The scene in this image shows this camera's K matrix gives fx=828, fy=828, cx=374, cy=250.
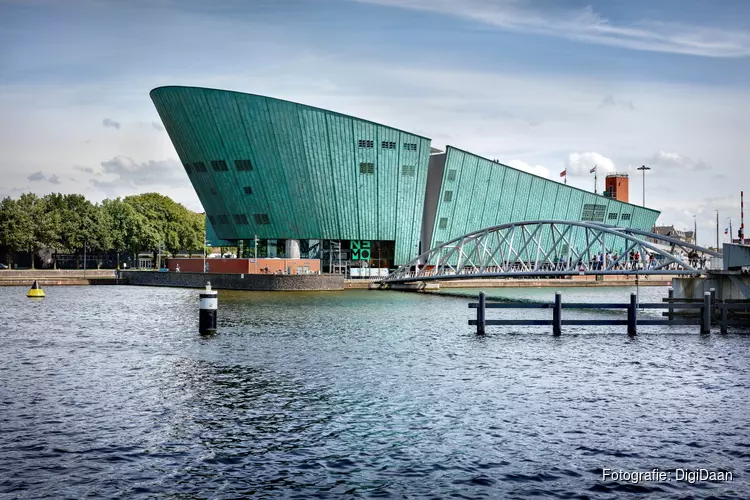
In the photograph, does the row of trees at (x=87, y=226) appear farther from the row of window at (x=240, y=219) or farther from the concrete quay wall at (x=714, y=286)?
the concrete quay wall at (x=714, y=286)

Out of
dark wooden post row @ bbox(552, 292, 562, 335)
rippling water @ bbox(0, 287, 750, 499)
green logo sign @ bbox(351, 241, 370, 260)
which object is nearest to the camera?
rippling water @ bbox(0, 287, 750, 499)

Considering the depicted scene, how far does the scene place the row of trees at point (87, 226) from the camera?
12050 centimetres

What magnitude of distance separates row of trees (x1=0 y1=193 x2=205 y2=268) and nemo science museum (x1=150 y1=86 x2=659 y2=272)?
82.2 feet

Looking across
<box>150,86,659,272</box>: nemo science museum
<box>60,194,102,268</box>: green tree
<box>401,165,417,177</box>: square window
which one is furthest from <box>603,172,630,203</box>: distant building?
<box>60,194,102,268</box>: green tree

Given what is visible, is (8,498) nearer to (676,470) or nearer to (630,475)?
(630,475)

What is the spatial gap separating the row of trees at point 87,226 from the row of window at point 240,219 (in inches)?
938

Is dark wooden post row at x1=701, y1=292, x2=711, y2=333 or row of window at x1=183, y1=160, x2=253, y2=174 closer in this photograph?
dark wooden post row at x1=701, y1=292, x2=711, y2=333

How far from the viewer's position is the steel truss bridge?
67000mm

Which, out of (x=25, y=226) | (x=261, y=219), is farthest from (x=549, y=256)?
(x=25, y=226)

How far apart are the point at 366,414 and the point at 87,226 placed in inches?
4580

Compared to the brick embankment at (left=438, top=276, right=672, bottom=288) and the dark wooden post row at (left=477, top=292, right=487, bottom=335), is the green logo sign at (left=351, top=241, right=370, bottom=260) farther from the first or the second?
the dark wooden post row at (left=477, top=292, right=487, bottom=335)

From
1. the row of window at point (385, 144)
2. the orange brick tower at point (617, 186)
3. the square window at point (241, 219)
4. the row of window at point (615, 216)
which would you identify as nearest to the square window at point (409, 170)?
the row of window at point (385, 144)

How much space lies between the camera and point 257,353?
35.8 m

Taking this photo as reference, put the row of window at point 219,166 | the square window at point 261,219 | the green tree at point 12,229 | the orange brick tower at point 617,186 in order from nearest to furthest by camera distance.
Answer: the row of window at point 219,166 → the square window at point 261,219 → the green tree at point 12,229 → the orange brick tower at point 617,186
